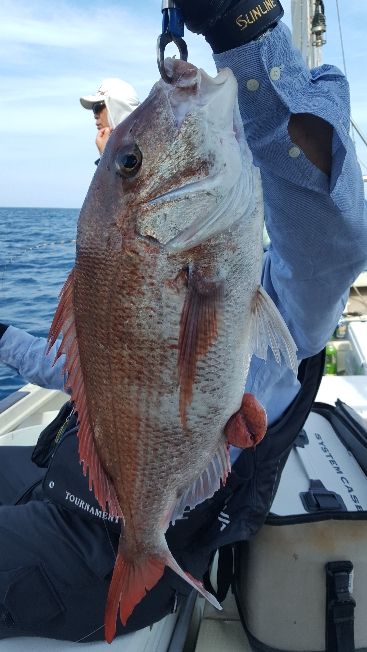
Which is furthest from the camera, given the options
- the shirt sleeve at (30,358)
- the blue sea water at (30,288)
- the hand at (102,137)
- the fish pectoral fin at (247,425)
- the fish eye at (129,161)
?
the blue sea water at (30,288)

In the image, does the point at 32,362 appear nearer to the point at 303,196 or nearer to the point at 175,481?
the point at 175,481

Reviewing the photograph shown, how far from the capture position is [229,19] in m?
1.06

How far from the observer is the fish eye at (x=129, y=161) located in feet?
3.63

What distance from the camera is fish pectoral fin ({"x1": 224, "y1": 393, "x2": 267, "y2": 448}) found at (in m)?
1.21

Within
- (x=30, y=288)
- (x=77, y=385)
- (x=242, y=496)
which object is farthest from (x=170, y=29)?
(x=30, y=288)

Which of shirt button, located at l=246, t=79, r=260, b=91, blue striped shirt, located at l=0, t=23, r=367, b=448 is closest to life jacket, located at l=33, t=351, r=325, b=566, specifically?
blue striped shirt, located at l=0, t=23, r=367, b=448

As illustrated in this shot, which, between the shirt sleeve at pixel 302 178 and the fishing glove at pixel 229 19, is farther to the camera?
the shirt sleeve at pixel 302 178

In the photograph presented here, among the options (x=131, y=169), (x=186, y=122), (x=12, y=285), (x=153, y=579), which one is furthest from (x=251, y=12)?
(x=12, y=285)

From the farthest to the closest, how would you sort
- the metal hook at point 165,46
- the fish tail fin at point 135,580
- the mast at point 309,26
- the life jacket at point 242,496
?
the mast at point 309,26 → the life jacket at point 242,496 → the fish tail fin at point 135,580 → the metal hook at point 165,46

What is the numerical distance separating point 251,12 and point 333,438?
196 centimetres

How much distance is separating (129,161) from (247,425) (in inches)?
23.6

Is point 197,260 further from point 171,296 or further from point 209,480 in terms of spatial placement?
point 209,480

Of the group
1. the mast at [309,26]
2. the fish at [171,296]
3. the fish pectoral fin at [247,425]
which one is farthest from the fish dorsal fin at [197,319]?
the mast at [309,26]

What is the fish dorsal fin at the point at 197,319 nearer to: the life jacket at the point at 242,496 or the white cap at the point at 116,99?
the life jacket at the point at 242,496
